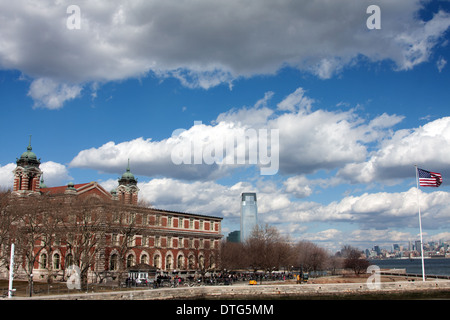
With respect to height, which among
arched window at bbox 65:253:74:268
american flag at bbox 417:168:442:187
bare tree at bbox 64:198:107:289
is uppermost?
american flag at bbox 417:168:442:187

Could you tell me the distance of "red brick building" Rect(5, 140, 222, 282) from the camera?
220ft

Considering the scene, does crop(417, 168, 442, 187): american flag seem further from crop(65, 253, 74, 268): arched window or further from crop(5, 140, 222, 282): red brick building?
crop(65, 253, 74, 268): arched window

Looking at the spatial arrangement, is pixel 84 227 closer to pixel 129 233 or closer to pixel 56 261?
pixel 129 233

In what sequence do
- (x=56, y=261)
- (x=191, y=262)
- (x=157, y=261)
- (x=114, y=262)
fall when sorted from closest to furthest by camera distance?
(x=114, y=262) → (x=56, y=261) → (x=157, y=261) → (x=191, y=262)

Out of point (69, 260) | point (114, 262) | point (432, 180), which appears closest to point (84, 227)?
point (69, 260)

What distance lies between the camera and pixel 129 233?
6431 cm

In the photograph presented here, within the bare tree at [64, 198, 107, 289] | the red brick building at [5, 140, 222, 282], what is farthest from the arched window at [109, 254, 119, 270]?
the bare tree at [64, 198, 107, 289]

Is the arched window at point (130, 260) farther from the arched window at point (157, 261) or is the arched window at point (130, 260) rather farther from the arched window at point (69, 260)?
the arched window at point (69, 260)

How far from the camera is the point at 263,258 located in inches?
3718

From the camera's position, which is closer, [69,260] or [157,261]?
[69,260]

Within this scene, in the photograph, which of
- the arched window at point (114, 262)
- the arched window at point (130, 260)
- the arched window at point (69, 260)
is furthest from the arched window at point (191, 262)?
the arched window at point (69, 260)
